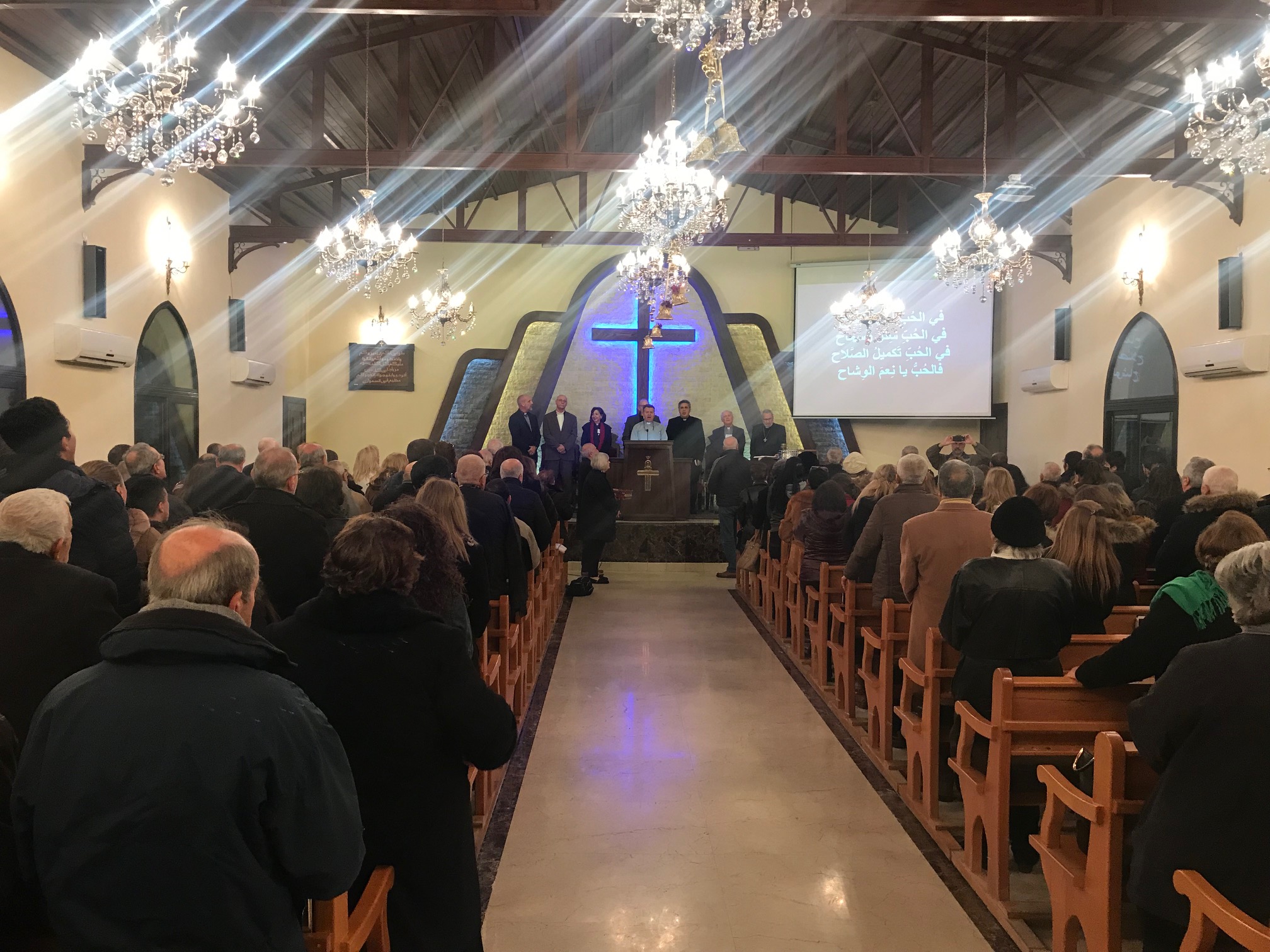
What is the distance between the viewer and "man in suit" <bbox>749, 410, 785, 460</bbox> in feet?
41.8

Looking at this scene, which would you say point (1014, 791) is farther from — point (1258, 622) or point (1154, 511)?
point (1154, 511)

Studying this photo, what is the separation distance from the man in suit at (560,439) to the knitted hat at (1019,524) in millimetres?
9284

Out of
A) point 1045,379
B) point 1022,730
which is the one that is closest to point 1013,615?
point 1022,730

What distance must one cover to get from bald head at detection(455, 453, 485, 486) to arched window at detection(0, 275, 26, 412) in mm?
4044

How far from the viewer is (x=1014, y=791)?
3205 mm

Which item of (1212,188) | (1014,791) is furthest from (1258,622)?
(1212,188)

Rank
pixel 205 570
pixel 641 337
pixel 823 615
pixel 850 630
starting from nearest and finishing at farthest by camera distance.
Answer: pixel 205 570, pixel 850 630, pixel 823 615, pixel 641 337

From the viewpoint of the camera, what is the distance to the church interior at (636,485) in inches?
77.5

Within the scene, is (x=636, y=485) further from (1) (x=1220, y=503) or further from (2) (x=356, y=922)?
(2) (x=356, y=922)

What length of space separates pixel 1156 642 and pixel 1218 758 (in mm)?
654

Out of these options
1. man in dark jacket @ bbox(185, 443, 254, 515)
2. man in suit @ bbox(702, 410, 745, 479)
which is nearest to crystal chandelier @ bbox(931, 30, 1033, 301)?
man in suit @ bbox(702, 410, 745, 479)

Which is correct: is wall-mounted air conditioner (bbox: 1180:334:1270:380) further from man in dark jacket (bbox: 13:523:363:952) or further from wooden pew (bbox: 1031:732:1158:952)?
man in dark jacket (bbox: 13:523:363:952)

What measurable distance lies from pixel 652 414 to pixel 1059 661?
9.12m

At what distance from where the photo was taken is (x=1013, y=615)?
3.34 m
